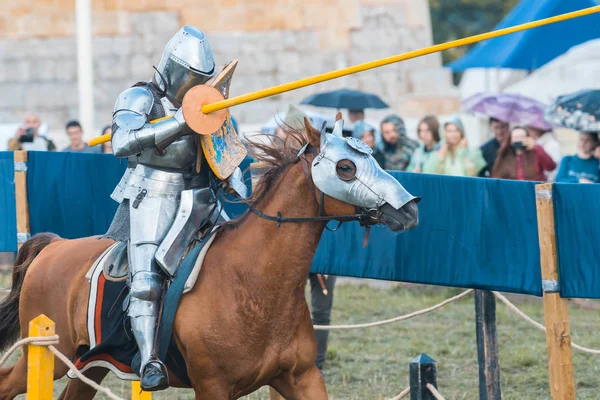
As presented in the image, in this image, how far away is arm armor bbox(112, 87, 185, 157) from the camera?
589 centimetres

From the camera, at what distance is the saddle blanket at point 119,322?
6.07 metres

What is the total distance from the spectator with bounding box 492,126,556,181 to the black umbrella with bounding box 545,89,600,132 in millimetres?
332

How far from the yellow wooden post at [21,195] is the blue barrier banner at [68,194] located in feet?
0.14

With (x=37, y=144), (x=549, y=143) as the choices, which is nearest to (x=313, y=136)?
(x=37, y=144)

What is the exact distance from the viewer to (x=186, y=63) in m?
6.07

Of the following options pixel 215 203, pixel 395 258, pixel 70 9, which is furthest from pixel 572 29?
pixel 70 9

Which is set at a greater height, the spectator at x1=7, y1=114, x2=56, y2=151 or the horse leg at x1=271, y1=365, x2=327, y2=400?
the spectator at x1=7, y1=114, x2=56, y2=151

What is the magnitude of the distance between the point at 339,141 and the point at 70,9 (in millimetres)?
13002

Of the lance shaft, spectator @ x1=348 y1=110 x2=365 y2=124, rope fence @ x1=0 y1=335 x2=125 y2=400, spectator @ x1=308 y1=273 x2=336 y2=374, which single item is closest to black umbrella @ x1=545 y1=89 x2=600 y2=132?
spectator @ x1=348 y1=110 x2=365 y2=124

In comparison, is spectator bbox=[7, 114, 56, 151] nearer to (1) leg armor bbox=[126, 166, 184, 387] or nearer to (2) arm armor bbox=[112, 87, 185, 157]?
(1) leg armor bbox=[126, 166, 184, 387]

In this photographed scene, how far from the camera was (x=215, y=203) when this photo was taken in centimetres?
641

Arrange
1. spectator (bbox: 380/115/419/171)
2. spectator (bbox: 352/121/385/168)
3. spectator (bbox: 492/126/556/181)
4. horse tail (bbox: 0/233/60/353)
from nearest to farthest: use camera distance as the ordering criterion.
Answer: horse tail (bbox: 0/233/60/353) → spectator (bbox: 492/126/556/181) → spectator (bbox: 352/121/385/168) → spectator (bbox: 380/115/419/171)

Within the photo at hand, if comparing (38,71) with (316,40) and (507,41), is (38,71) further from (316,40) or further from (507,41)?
(507,41)

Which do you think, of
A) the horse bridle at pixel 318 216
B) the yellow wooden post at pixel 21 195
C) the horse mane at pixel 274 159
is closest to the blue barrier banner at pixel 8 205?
the yellow wooden post at pixel 21 195
